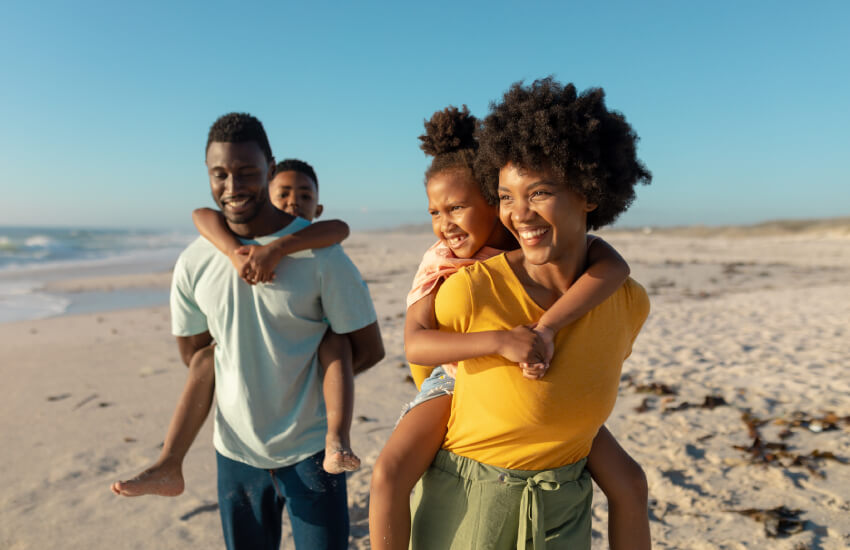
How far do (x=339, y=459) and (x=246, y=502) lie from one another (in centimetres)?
57

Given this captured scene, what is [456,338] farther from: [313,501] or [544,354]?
[313,501]

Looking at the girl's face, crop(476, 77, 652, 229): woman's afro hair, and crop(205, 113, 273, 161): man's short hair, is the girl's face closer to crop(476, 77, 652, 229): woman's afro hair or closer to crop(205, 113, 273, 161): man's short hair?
crop(476, 77, 652, 229): woman's afro hair

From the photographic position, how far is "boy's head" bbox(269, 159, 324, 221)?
3504mm

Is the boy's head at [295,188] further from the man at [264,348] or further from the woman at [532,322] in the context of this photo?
the woman at [532,322]

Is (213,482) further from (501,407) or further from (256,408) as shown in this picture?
(501,407)

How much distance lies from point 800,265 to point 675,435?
1873cm

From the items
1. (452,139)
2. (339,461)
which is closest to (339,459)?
(339,461)

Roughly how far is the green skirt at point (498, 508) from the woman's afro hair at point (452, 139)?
0.92 meters

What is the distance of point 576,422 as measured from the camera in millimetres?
1616

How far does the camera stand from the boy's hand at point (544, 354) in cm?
152

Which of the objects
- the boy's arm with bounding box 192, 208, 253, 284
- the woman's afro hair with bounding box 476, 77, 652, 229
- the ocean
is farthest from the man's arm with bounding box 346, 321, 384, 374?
the ocean

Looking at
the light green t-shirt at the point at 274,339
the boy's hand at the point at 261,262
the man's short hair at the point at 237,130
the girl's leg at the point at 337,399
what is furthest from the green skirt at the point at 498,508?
the man's short hair at the point at 237,130

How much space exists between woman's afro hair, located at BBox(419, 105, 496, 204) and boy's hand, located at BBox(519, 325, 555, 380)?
1.94 ft

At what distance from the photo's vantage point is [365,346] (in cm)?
251
